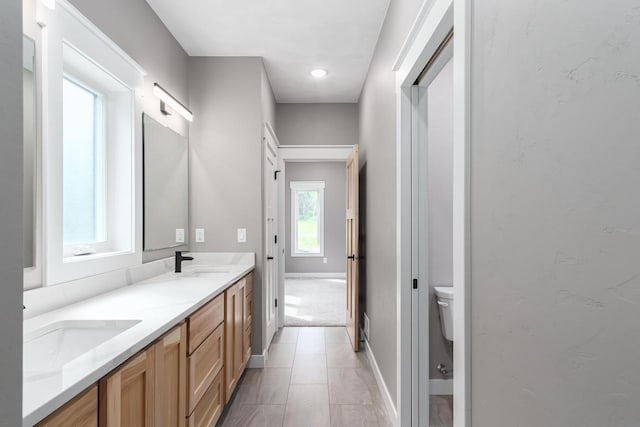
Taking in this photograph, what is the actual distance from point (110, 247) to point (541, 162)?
7.16 feet

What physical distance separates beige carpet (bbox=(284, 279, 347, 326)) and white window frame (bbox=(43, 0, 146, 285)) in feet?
8.34

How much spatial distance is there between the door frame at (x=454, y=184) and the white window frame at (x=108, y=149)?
61.5 inches

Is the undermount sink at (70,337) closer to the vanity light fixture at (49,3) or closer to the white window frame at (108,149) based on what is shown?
the white window frame at (108,149)

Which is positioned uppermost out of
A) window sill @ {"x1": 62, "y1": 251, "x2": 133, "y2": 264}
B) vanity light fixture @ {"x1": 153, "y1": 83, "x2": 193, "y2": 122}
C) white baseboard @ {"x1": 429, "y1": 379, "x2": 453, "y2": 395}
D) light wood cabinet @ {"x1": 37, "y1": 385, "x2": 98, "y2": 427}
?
vanity light fixture @ {"x1": 153, "y1": 83, "x2": 193, "y2": 122}

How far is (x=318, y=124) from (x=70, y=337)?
332 centimetres

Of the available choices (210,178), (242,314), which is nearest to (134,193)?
(210,178)

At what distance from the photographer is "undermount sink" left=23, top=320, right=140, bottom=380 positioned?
3.83 feet

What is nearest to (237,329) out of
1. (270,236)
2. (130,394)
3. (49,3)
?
(270,236)

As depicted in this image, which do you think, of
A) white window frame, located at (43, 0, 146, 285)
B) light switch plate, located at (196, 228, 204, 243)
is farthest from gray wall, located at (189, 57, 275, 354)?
white window frame, located at (43, 0, 146, 285)

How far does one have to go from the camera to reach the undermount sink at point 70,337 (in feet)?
3.83

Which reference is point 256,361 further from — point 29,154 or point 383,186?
point 29,154

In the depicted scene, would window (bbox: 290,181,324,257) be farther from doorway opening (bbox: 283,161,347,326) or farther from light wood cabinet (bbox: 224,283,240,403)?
light wood cabinet (bbox: 224,283,240,403)

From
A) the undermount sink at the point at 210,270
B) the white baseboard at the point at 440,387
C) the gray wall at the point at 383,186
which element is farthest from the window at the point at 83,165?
the white baseboard at the point at 440,387

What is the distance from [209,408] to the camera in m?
1.80
